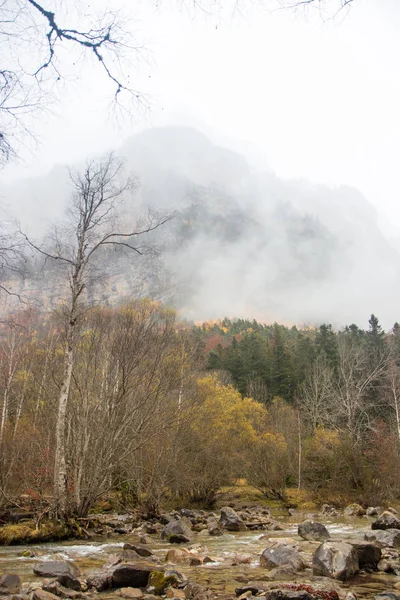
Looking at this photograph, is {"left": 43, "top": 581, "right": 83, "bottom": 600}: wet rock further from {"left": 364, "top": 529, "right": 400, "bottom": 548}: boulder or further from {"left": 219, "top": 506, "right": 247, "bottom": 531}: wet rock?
{"left": 219, "top": 506, "right": 247, "bottom": 531}: wet rock

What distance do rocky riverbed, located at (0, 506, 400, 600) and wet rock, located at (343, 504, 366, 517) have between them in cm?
1156

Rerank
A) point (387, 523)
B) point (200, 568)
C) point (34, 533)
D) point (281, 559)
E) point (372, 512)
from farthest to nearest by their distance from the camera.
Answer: point (372, 512), point (387, 523), point (34, 533), point (281, 559), point (200, 568)

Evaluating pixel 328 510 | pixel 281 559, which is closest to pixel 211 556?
pixel 281 559

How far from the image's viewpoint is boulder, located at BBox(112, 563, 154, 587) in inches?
263

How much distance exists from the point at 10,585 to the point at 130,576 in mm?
1759

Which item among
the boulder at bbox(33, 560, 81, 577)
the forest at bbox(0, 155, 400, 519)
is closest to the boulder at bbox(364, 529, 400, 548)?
the forest at bbox(0, 155, 400, 519)

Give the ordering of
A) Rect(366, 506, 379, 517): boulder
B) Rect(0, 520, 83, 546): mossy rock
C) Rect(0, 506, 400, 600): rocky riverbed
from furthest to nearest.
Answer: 1. Rect(366, 506, 379, 517): boulder
2. Rect(0, 520, 83, 546): mossy rock
3. Rect(0, 506, 400, 600): rocky riverbed

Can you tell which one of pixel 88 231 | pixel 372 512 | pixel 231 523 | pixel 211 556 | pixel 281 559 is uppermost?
pixel 88 231

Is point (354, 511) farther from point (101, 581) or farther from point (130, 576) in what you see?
point (101, 581)

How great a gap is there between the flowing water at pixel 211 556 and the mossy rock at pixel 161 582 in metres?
0.66

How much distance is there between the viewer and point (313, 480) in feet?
93.0

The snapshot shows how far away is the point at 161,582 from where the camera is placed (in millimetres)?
6477

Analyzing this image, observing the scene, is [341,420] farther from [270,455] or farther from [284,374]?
[284,374]

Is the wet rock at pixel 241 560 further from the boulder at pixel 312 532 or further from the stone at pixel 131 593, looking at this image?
the boulder at pixel 312 532
